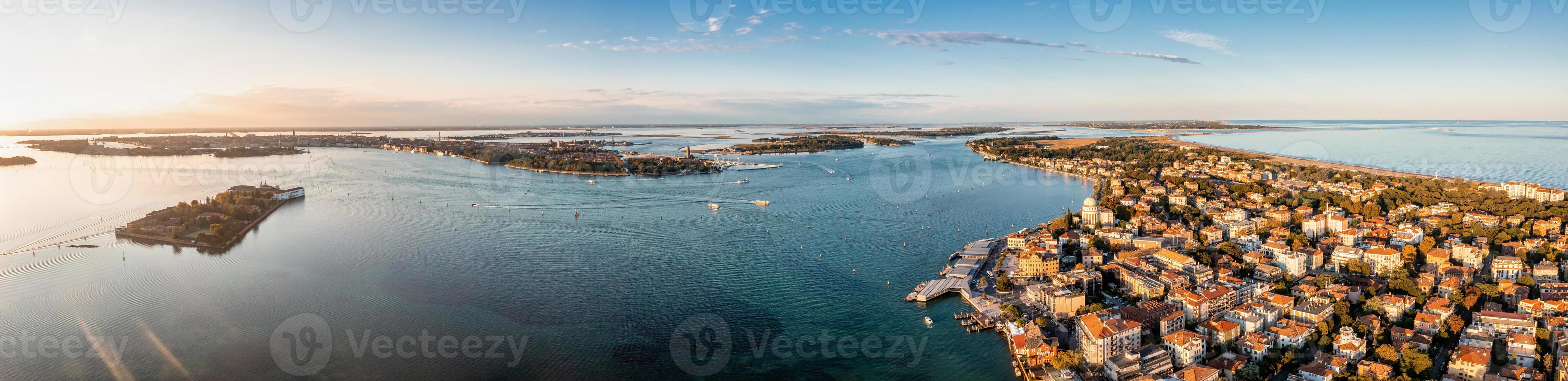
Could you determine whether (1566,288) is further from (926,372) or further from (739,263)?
(739,263)

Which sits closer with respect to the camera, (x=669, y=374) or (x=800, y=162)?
(x=669, y=374)

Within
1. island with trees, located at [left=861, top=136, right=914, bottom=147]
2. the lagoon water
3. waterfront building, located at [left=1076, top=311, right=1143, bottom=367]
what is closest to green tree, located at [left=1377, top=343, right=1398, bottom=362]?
waterfront building, located at [left=1076, top=311, right=1143, bottom=367]

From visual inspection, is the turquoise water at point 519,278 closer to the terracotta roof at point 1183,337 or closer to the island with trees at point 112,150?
the terracotta roof at point 1183,337

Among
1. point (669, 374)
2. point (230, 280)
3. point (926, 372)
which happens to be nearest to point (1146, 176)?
point (926, 372)

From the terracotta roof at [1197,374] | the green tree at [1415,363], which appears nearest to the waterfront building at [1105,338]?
the terracotta roof at [1197,374]
